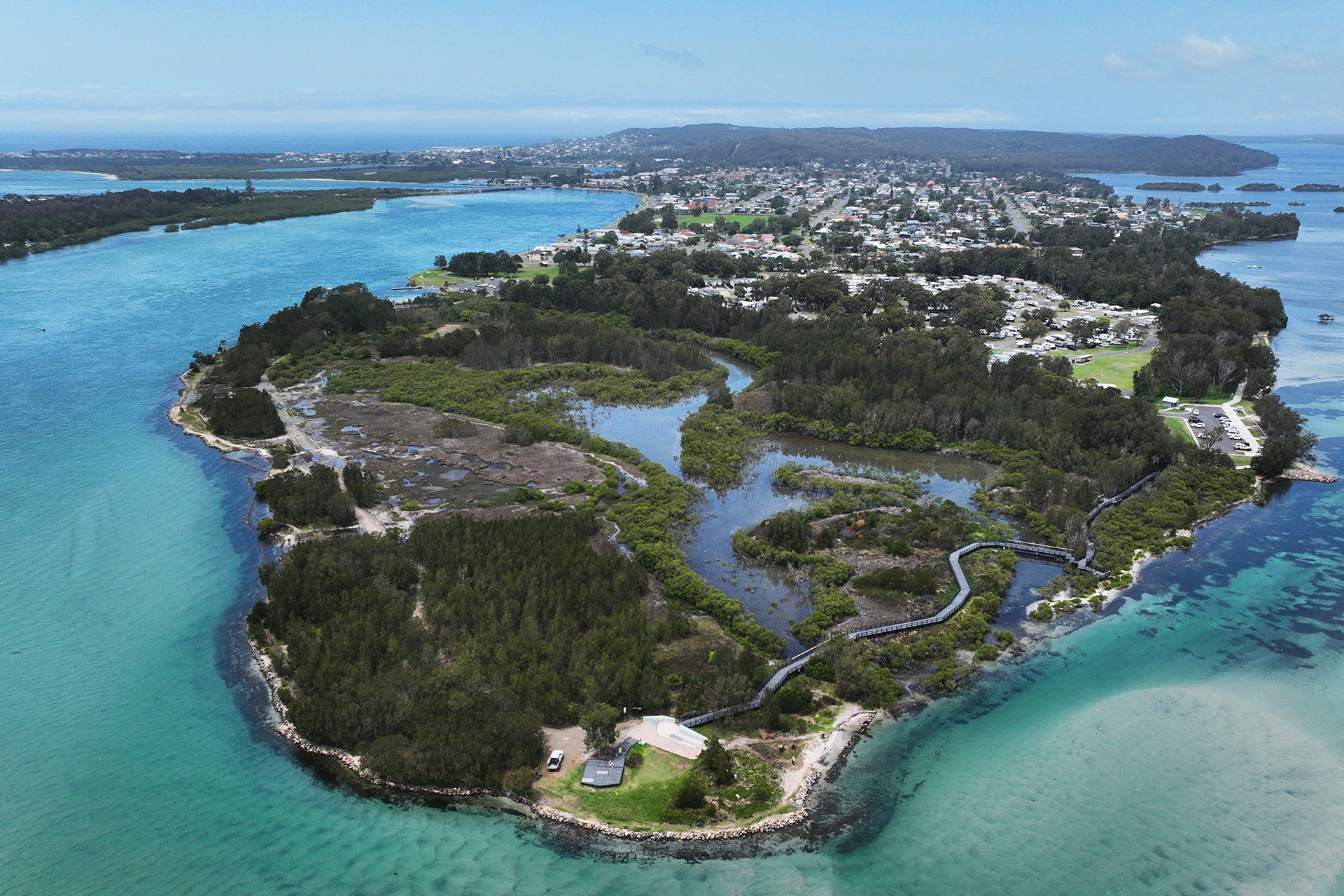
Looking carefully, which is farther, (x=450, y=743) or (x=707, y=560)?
(x=707, y=560)

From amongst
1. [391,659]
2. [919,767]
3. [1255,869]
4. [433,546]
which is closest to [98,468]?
[433,546]

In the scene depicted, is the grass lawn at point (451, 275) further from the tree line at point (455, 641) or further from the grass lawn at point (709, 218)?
Result: the tree line at point (455, 641)

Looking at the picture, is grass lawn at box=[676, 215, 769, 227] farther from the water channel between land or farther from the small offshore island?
the water channel between land

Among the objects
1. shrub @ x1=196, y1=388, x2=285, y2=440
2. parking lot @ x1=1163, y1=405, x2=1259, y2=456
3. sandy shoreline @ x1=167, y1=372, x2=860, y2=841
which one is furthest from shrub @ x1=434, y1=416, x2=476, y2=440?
parking lot @ x1=1163, y1=405, x2=1259, y2=456

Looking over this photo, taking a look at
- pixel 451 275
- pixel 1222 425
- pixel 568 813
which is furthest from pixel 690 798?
pixel 451 275

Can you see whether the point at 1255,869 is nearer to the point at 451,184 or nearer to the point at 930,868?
the point at 930,868
